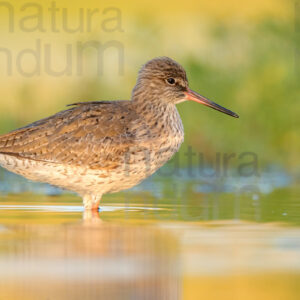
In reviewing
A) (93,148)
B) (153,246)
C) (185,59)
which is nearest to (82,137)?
(93,148)

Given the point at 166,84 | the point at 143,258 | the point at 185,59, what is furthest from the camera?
the point at 185,59

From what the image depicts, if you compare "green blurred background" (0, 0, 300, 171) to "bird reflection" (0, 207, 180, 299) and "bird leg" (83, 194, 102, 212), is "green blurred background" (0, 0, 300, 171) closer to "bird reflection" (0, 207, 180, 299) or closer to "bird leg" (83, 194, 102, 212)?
"bird leg" (83, 194, 102, 212)

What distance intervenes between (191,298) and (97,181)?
4039 millimetres

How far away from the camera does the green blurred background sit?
1283 centimetres

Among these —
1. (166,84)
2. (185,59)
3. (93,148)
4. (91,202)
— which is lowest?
(91,202)

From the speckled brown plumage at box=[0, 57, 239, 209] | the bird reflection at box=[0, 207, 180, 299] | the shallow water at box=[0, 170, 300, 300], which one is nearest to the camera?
the bird reflection at box=[0, 207, 180, 299]

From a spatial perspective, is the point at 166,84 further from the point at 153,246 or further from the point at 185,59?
the point at 153,246

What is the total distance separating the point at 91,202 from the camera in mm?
9172

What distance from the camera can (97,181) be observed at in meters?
9.05

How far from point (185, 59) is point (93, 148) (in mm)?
4524

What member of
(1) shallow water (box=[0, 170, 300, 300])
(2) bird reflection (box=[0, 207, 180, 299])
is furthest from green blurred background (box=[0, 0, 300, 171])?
(2) bird reflection (box=[0, 207, 180, 299])

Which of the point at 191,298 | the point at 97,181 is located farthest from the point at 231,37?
the point at 191,298

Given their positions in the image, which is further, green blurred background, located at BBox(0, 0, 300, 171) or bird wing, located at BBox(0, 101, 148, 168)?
green blurred background, located at BBox(0, 0, 300, 171)

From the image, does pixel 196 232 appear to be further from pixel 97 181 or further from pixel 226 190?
pixel 226 190
